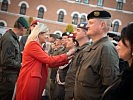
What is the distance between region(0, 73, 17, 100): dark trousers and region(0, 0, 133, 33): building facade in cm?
2559

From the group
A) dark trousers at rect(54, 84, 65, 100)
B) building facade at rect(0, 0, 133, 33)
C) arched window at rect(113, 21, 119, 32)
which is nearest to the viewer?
dark trousers at rect(54, 84, 65, 100)

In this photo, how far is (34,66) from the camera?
5.27 m

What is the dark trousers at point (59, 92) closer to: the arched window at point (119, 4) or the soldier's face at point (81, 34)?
the soldier's face at point (81, 34)

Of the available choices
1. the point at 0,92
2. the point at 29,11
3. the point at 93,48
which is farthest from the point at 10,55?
the point at 29,11

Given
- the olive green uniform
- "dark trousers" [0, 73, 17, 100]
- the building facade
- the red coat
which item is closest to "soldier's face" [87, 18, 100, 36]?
the olive green uniform

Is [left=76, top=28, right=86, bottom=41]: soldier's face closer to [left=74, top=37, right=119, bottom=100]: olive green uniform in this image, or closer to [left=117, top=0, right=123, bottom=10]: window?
[left=74, top=37, right=119, bottom=100]: olive green uniform

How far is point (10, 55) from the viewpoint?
576 cm

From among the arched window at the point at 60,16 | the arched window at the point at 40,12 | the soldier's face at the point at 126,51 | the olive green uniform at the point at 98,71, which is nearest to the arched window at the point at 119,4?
the arched window at the point at 60,16

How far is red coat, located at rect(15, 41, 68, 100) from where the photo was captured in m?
5.21

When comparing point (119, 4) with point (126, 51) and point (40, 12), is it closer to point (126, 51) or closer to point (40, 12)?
point (40, 12)

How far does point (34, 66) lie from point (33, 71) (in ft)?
→ 0.32

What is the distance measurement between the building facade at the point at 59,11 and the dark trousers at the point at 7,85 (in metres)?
25.6

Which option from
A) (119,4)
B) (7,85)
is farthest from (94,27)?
(119,4)

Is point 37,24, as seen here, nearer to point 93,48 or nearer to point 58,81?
point 58,81
